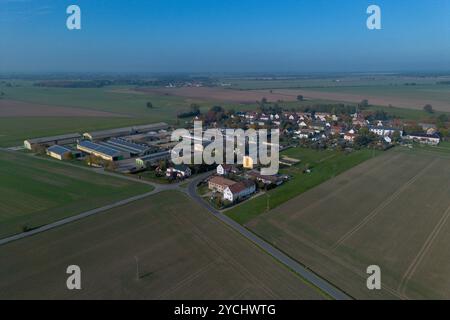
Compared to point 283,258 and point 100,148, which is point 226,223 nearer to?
point 283,258

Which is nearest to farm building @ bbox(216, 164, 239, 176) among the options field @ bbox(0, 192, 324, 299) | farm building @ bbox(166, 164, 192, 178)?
farm building @ bbox(166, 164, 192, 178)

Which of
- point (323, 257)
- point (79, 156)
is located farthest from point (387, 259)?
point (79, 156)

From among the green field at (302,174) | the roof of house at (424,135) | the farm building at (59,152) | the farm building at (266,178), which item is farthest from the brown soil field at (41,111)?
the roof of house at (424,135)

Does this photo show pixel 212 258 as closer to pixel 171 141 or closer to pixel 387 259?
pixel 387 259

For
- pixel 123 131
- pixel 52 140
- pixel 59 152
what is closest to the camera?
pixel 59 152

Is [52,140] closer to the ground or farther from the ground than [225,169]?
farther from the ground

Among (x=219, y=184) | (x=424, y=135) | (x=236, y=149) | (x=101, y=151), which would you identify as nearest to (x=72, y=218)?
(x=219, y=184)
